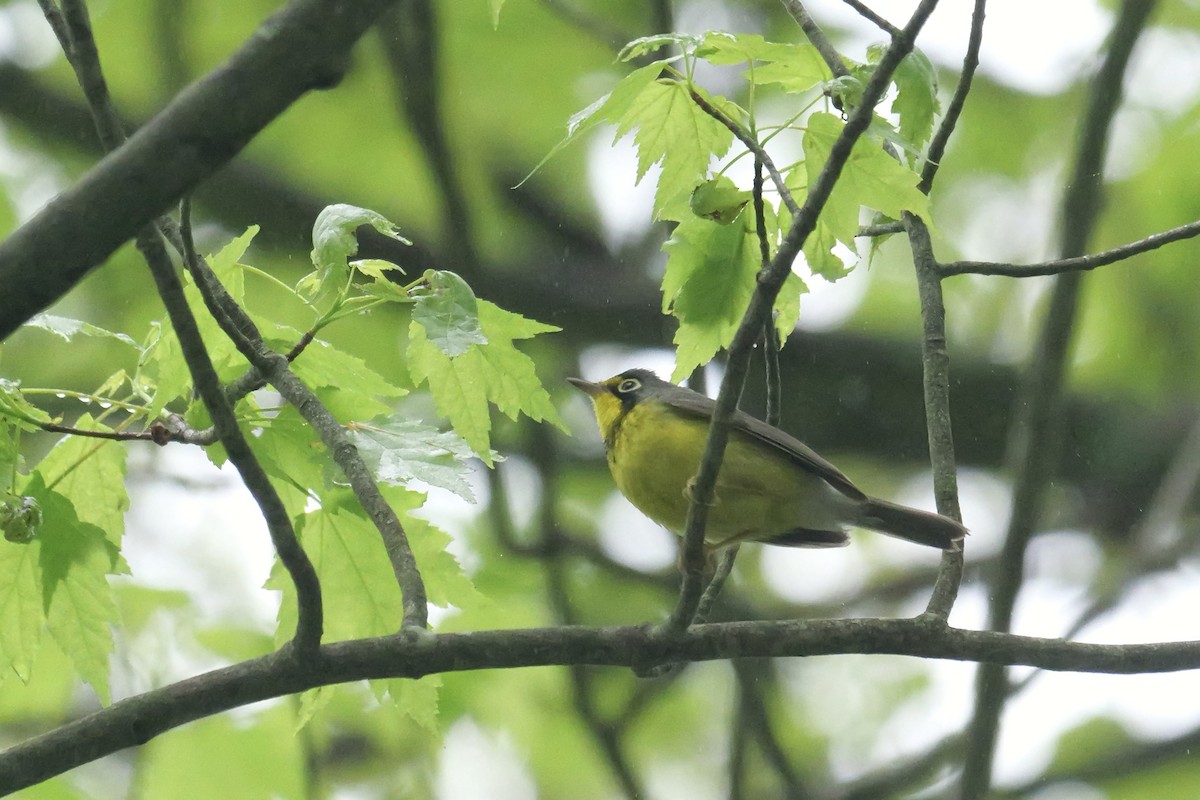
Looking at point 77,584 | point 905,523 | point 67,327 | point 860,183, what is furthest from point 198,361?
point 905,523

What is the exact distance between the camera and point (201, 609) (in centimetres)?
754

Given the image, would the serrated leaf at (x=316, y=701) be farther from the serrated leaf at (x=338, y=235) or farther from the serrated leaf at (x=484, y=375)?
the serrated leaf at (x=338, y=235)

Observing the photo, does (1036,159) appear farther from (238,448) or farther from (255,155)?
(238,448)

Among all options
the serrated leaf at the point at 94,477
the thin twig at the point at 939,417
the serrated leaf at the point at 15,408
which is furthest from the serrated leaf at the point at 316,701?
the thin twig at the point at 939,417

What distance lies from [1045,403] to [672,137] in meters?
2.54

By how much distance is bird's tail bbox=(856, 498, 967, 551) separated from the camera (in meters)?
4.27

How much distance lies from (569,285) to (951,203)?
249 centimetres

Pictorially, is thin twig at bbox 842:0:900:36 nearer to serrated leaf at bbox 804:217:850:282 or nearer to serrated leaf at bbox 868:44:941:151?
serrated leaf at bbox 868:44:941:151

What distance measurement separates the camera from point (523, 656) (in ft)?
8.90

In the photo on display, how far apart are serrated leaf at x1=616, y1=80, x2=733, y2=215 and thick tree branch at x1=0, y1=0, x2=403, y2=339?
1457 millimetres

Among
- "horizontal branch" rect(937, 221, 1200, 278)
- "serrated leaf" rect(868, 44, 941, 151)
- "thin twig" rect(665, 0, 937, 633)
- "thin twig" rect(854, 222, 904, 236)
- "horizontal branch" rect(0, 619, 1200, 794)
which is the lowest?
"horizontal branch" rect(0, 619, 1200, 794)

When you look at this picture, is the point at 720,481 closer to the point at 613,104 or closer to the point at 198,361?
the point at 613,104

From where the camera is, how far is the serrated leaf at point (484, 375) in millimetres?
3117

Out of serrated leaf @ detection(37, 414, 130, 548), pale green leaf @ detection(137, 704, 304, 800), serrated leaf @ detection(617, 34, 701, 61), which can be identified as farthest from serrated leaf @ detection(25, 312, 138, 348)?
pale green leaf @ detection(137, 704, 304, 800)
